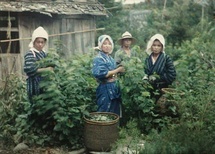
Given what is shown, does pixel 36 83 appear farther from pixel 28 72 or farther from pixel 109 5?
pixel 109 5

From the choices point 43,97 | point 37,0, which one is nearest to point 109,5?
point 37,0

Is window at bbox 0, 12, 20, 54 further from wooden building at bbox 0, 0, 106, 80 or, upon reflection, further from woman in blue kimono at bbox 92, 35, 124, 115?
woman in blue kimono at bbox 92, 35, 124, 115

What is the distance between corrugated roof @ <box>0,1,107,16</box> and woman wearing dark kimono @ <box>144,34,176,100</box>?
530 centimetres

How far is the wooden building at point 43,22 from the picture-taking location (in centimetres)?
1012

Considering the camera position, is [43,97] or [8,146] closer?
[43,97]

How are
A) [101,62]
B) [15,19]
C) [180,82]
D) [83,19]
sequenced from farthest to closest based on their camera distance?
[83,19], [15,19], [180,82], [101,62]

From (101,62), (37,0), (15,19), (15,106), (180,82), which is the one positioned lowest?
(15,106)

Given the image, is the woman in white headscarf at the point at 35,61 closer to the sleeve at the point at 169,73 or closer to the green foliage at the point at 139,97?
the green foliage at the point at 139,97

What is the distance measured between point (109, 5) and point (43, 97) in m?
11.9

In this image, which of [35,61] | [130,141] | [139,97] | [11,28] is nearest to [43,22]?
[11,28]

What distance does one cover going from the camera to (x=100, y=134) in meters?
4.94

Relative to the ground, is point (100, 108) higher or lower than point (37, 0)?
lower

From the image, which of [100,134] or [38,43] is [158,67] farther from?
[38,43]

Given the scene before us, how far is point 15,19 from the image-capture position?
35.2 ft
